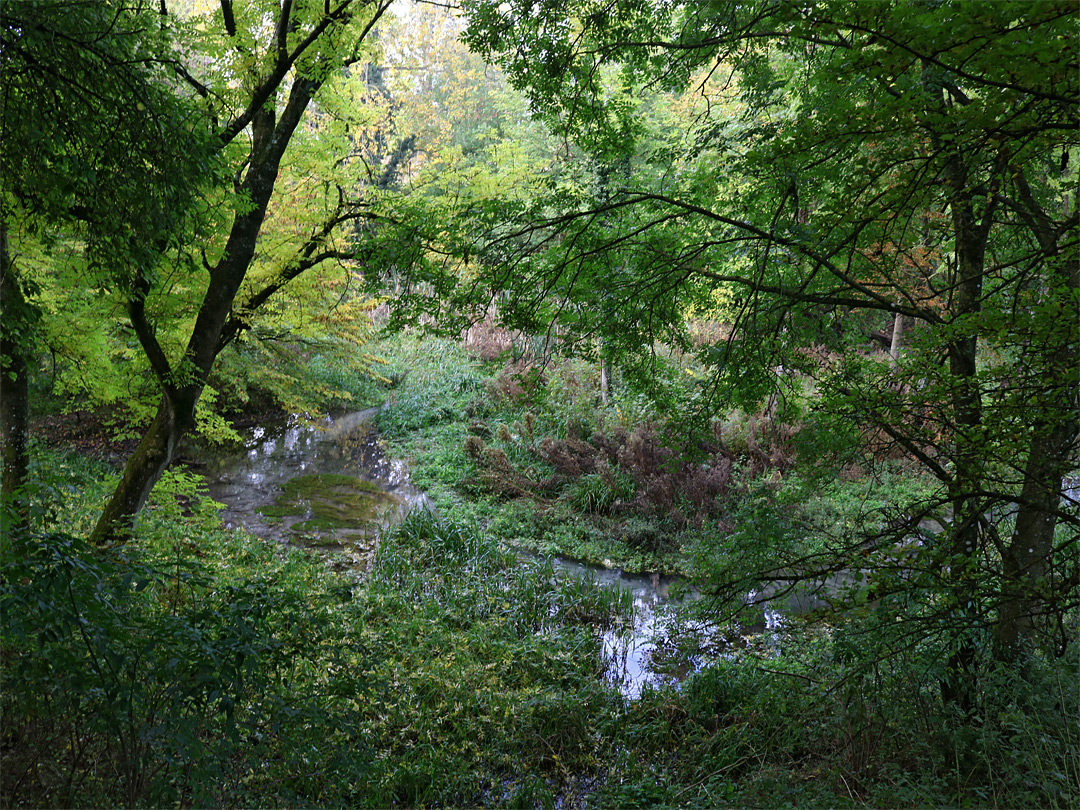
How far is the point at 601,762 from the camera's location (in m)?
4.46

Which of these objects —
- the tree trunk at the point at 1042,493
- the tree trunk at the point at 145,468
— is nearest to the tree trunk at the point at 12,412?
the tree trunk at the point at 145,468

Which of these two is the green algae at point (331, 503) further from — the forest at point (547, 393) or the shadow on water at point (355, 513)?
the forest at point (547, 393)

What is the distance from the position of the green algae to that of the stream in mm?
15

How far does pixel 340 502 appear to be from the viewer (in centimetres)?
1039

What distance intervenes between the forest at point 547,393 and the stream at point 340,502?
0.13 meters

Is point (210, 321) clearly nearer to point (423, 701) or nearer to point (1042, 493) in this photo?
point (423, 701)

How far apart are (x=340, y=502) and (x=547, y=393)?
6567mm

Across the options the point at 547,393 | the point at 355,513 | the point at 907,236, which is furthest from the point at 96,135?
the point at 355,513

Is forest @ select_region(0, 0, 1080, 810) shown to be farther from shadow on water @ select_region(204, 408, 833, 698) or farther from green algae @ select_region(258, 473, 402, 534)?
green algae @ select_region(258, 473, 402, 534)

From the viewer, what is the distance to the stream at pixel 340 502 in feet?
20.9

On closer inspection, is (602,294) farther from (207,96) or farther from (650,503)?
(650,503)

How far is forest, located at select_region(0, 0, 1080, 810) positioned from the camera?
2.61 m

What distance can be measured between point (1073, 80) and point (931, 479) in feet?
27.5

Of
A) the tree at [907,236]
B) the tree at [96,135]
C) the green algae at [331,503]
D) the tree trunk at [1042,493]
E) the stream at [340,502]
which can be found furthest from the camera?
the green algae at [331,503]
